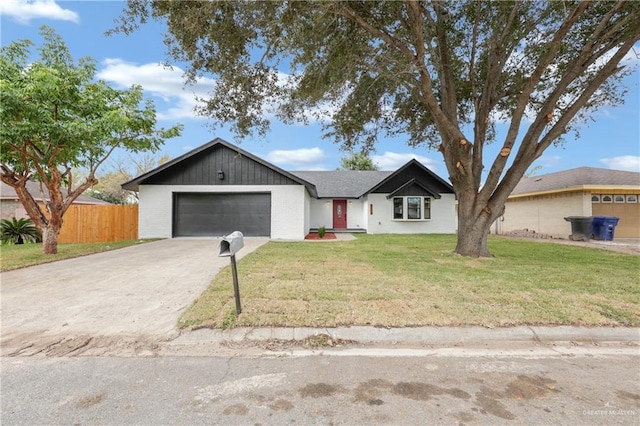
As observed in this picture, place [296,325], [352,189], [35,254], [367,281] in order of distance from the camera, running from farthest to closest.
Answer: [352,189] < [35,254] < [367,281] < [296,325]

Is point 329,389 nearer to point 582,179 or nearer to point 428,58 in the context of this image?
point 428,58

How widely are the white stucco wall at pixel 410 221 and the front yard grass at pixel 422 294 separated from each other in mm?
10906

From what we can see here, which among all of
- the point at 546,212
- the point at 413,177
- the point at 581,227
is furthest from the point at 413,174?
the point at 581,227

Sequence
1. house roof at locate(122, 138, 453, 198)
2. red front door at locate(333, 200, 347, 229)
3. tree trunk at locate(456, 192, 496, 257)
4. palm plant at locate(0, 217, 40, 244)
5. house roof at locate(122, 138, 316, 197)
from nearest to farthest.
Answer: tree trunk at locate(456, 192, 496, 257) → palm plant at locate(0, 217, 40, 244) → house roof at locate(122, 138, 316, 197) → house roof at locate(122, 138, 453, 198) → red front door at locate(333, 200, 347, 229)

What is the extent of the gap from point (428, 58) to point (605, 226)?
498 inches

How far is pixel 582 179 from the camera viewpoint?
1625cm

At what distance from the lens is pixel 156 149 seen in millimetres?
11812

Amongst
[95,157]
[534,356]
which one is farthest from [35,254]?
[534,356]

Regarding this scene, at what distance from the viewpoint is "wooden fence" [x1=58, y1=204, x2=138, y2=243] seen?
14164 millimetres

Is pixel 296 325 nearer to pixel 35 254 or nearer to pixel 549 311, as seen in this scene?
pixel 549 311

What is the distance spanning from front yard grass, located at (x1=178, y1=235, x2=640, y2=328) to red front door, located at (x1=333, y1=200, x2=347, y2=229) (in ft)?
43.0

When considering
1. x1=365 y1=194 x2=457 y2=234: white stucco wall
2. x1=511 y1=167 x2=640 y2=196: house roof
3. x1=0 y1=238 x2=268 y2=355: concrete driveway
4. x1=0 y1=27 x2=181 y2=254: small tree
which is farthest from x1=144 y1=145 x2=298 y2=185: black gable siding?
x1=511 y1=167 x2=640 y2=196: house roof

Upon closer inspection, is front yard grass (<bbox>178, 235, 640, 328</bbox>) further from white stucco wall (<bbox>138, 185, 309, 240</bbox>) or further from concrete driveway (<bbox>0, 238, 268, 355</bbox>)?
white stucco wall (<bbox>138, 185, 309, 240</bbox>)

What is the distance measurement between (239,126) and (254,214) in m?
6.43
